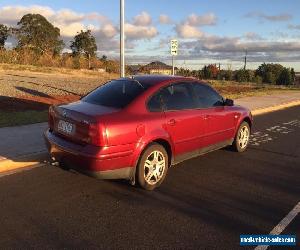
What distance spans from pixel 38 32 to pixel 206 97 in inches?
2547

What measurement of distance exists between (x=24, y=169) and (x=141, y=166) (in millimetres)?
2196

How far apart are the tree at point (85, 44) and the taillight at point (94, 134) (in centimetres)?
6048

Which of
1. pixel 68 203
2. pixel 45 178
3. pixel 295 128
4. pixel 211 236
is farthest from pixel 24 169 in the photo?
pixel 295 128

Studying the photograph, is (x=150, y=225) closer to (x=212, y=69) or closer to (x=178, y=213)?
(x=178, y=213)

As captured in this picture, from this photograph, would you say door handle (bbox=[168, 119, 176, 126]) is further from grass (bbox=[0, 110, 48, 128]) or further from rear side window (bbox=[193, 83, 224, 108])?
grass (bbox=[0, 110, 48, 128])

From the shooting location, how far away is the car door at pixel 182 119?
651 centimetres

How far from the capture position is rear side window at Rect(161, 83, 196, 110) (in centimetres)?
659

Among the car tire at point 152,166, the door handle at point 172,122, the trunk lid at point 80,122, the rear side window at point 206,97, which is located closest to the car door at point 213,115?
the rear side window at point 206,97

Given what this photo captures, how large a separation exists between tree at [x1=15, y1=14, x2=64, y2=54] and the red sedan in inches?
2435

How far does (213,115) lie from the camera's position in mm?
7488

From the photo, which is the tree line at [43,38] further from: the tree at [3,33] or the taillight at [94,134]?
the taillight at [94,134]

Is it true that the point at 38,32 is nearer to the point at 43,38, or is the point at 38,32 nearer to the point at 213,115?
the point at 43,38

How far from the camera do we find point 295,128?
41.9 ft

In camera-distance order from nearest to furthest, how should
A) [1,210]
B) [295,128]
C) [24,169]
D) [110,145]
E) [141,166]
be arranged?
[1,210]
[110,145]
[141,166]
[24,169]
[295,128]
